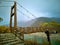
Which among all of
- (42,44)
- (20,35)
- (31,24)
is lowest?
(42,44)

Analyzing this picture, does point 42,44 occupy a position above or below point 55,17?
below

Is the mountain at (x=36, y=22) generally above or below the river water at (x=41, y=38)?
above

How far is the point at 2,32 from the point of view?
499cm

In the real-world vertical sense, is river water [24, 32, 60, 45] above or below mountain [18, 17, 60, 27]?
below

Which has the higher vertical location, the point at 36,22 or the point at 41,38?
the point at 36,22

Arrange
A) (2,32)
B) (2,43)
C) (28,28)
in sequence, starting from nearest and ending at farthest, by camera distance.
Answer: (2,43) < (2,32) < (28,28)

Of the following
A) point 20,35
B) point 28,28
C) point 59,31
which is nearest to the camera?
point 20,35

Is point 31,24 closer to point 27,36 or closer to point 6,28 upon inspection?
point 27,36

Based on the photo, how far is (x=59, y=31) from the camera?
19.0ft

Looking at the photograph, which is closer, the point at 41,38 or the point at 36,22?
the point at 36,22

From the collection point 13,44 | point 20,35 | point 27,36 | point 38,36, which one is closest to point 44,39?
point 38,36

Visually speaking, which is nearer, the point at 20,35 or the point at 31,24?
the point at 20,35

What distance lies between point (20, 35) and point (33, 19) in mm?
1416

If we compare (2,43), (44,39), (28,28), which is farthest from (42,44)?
(2,43)
